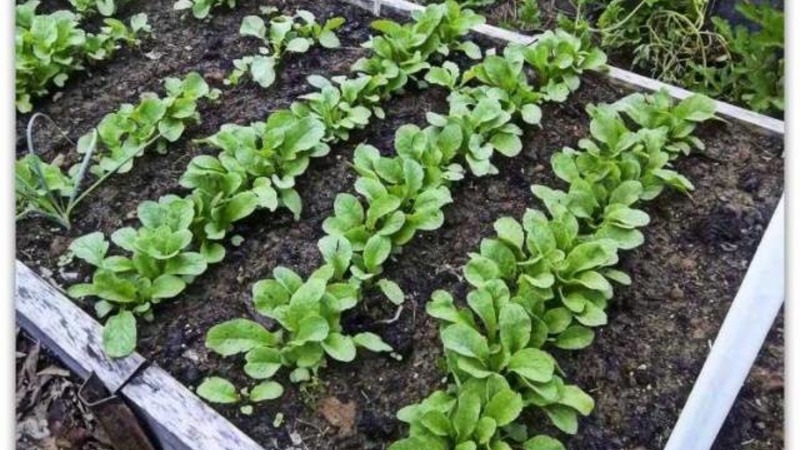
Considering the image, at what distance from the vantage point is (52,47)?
1887 mm

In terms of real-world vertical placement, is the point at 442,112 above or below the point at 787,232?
below

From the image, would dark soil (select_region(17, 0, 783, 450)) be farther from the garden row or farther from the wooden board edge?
the garden row

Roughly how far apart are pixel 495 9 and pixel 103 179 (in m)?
1.25

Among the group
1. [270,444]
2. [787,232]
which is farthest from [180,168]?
[787,232]

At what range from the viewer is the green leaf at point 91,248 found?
4.70 ft

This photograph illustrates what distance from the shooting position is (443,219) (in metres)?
1.53

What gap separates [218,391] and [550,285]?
1.92 feet

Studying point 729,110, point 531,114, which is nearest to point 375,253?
point 531,114

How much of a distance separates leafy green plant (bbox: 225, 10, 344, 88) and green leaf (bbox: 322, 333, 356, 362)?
813 millimetres

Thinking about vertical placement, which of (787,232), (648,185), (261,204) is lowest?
(261,204)

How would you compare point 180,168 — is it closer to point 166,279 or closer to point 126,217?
point 126,217

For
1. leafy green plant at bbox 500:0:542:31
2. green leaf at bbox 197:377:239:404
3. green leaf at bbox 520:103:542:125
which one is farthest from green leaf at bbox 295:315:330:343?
leafy green plant at bbox 500:0:542:31

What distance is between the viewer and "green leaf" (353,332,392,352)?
1308mm

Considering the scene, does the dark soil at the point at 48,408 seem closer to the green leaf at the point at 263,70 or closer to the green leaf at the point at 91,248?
the green leaf at the point at 91,248
